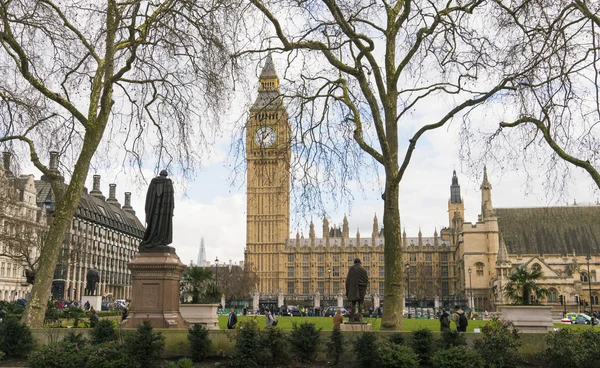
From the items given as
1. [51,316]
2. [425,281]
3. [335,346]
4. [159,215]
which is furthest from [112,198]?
[335,346]

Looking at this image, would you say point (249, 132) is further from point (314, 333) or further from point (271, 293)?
point (271, 293)

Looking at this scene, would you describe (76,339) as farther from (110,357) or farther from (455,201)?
(455,201)

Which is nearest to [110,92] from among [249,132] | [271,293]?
[249,132]

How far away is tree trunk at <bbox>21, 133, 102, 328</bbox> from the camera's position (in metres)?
14.1

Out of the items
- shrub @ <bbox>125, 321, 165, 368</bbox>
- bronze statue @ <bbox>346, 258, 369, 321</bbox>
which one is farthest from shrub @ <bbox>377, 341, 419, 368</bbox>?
shrub @ <bbox>125, 321, 165, 368</bbox>

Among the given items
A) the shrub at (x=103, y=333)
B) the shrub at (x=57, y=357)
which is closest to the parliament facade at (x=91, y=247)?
the shrub at (x=103, y=333)

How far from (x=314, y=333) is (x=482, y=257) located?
73.1 metres

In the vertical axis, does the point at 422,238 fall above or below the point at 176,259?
above

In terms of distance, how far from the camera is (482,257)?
261 feet

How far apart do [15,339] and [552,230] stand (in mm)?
79378

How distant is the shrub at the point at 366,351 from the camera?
10211 mm

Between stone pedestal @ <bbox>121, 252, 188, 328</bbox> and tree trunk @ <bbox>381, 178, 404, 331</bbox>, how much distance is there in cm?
482

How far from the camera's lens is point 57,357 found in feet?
31.9

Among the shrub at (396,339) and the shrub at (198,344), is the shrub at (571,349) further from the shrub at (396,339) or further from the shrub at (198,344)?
the shrub at (198,344)
